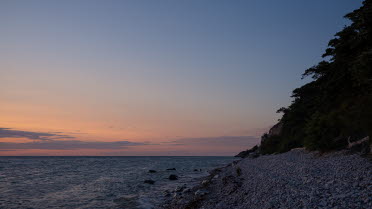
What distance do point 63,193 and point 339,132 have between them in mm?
26560

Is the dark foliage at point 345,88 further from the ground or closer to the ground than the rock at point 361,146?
further from the ground

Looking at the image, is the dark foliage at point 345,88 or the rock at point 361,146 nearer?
the rock at point 361,146

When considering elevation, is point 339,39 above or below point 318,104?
above

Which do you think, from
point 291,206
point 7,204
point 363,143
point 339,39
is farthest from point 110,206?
point 339,39

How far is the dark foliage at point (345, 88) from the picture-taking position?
19.9 metres

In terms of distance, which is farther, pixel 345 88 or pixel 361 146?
pixel 345 88

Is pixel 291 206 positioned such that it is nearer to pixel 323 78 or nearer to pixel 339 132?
pixel 339 132

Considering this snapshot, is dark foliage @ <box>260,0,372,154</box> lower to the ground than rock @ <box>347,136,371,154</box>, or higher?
higher

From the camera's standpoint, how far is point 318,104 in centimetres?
3197

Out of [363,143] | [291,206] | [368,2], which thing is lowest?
[291,206]

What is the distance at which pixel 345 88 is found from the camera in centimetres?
2692

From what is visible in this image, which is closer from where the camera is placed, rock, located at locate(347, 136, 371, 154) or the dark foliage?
rock, located at locate(347, 136, 371, 154)

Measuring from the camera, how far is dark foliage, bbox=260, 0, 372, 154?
1988 cm

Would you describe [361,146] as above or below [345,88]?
below
